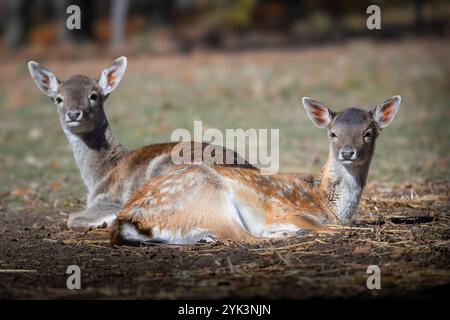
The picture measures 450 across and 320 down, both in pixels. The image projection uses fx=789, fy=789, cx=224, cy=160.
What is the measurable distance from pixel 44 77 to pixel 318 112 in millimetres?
A: 3227

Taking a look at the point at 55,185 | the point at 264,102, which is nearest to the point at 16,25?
the point at 264,102

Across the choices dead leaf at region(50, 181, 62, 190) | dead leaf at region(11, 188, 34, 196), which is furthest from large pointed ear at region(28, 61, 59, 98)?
dead leaf at region(50, 181, 62, 190)

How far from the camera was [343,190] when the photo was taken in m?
7.30

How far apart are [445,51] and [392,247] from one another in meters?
15.6

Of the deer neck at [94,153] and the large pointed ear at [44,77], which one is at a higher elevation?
the large pointed ear at [44,77]

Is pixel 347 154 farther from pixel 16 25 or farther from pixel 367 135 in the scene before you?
pixel 16 25

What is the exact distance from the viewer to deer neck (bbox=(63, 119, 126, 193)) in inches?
345

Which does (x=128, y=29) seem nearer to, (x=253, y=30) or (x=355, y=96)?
(x=253, y=30)

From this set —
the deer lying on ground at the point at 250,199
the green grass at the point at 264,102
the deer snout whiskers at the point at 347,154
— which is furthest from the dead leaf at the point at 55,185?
the deer snout whiskers at the point at 347,154

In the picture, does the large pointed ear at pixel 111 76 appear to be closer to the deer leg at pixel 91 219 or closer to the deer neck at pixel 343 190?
the deer leg at pixel 91 219

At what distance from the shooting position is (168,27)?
35250mm

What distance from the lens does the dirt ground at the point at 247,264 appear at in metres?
5.60

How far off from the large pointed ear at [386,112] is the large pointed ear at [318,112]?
1.40 ft

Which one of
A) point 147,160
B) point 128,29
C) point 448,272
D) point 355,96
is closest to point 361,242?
point 448,272
